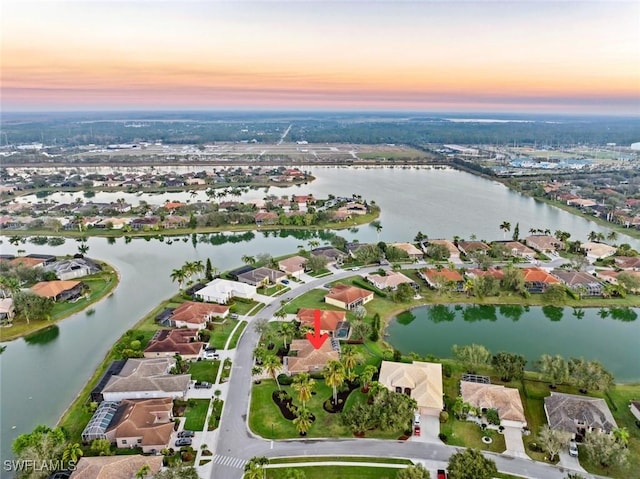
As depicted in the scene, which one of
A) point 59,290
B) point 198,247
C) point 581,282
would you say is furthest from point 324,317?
point 198,247

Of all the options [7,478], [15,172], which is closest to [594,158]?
[7,478]

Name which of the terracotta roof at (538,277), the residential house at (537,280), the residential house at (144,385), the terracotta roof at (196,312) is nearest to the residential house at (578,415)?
the residential house at (537,280)

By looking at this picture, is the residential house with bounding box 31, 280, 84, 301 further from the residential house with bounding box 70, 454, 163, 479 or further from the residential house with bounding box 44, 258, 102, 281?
the residential house with bounding box 70, 454, 163, 479

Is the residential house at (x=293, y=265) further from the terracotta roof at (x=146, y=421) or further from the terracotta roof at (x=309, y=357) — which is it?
the terracotta roof at (x=146, y=421)

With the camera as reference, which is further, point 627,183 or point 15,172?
point 15,172

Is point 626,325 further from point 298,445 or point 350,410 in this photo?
point 298,445

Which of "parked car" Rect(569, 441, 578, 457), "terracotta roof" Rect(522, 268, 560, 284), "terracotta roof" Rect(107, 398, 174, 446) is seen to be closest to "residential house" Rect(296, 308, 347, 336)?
"terracotta roof" Rect(107, 398, 174, 446)
